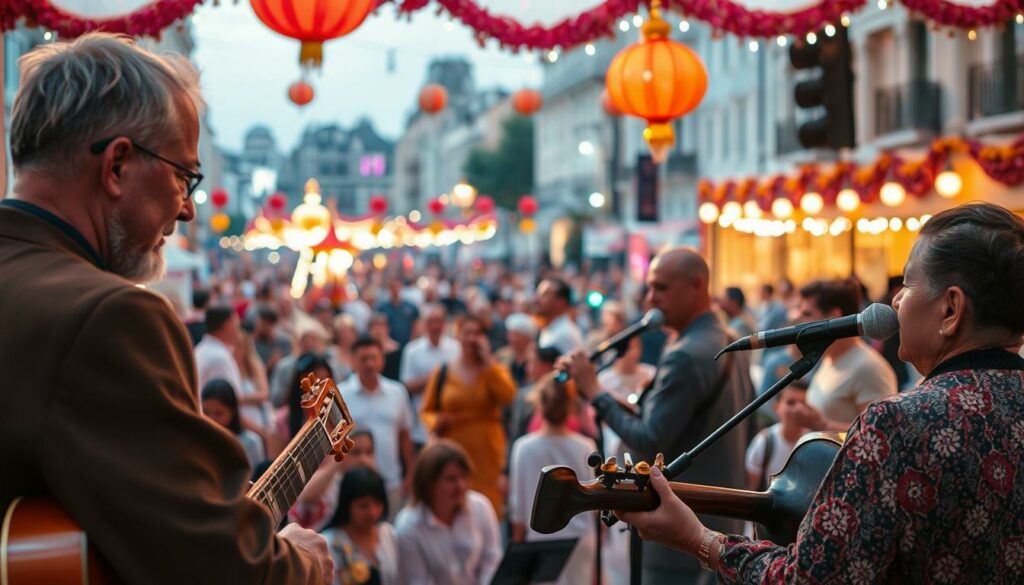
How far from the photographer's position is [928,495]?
2.46m

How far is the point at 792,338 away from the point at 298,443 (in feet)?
3.98

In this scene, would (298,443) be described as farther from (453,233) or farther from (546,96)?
(546,96)

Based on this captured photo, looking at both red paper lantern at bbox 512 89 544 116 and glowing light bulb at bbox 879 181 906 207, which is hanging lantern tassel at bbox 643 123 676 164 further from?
red paper lantern at bbox 512 89 544 116

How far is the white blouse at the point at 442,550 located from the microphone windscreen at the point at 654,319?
1.79 m

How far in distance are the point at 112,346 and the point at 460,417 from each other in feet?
22.5

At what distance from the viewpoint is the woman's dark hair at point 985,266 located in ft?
8.50

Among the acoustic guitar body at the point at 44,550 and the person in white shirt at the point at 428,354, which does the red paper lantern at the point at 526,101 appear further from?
the acoustic guitar body at the point at 44,550

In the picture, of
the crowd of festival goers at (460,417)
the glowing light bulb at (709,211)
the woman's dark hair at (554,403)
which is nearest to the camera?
the crowd of festival goers at (460,417)

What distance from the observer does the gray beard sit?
2412 mm

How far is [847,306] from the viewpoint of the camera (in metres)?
6.78

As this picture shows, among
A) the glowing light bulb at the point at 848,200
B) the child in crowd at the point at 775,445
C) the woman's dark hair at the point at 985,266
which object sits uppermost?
the glowing light bulb at the point at 848,200

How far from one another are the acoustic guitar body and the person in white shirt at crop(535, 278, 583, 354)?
8.74m

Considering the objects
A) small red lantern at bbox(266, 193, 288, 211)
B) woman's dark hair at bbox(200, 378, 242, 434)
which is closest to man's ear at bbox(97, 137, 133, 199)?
woman's dark hair at bbox(200, 378, 242, 434)

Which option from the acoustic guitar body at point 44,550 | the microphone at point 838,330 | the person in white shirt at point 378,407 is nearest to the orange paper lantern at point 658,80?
the person in white shirt at point 378,407
